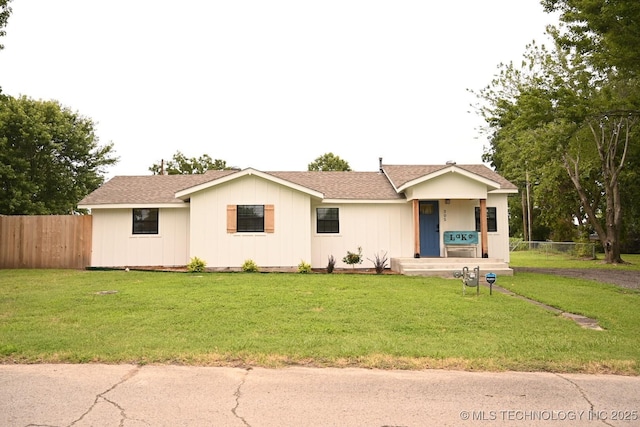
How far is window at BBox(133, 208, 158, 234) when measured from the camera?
53.8 feet

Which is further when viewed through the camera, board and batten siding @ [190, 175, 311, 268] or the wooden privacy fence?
the wooden privacy fence

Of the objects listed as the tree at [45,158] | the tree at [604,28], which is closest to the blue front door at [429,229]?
the tree at [604,28]

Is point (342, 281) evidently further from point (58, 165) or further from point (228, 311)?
point (58, 165)

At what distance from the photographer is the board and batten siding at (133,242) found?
635 inches

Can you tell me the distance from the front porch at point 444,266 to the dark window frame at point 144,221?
9489 mm

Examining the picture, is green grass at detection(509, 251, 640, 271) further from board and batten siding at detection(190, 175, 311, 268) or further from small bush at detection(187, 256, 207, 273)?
small bush at detection(187, 256, 207, 273)

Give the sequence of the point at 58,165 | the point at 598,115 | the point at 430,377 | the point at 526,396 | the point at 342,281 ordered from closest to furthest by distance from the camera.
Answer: the point at 526,396 < the point at 430,377 < the point at 342,281 < the point at 598,115 < the point at 58,165

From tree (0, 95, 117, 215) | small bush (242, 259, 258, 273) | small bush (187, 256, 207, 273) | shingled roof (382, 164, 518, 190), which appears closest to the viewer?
small bush (187, 256, 207, 273)

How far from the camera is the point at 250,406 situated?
3.73 metres

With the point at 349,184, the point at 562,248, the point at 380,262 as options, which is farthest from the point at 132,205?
the point at 562,248

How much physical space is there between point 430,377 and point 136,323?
4784 mm

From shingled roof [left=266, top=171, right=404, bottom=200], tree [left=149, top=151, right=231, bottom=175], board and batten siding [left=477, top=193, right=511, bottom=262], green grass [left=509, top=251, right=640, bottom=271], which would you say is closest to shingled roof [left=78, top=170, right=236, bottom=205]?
shingled roof [left=266, top=171, right=404, bottom=200]

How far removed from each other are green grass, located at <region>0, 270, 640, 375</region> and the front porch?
324 cm

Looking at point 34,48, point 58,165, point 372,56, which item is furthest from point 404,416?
point 58,165
